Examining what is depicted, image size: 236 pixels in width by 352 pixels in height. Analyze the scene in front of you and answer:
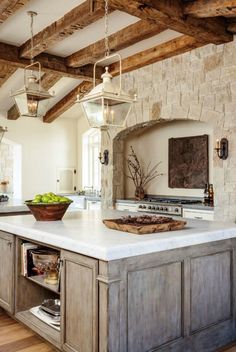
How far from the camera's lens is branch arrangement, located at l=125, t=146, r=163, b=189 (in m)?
7.12

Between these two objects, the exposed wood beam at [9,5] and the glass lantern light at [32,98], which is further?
the exposed wood beam at [9,5]

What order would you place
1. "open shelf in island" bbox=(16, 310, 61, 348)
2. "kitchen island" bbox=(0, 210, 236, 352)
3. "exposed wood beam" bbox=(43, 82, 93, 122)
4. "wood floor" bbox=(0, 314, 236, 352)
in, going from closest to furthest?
"kitchen island" bbox=(0, 210, 236, 352) → "open shelf in island" bbox=(16, 310, 61, 348) → "wood floor" bbox=(0, 314, 236, 352) → "exposed wood beam" bbox=(43, 82, 93, 122)

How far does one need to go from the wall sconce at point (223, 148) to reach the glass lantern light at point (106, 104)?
2227mm

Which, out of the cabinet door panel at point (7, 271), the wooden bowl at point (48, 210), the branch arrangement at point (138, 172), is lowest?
the cabinet door panel at point (7, 271)

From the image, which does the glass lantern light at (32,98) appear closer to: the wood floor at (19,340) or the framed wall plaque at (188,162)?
the wood floor at (19,340)

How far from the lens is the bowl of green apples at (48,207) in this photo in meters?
3.27

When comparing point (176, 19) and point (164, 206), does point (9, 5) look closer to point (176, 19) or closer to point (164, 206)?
point (176, 19)

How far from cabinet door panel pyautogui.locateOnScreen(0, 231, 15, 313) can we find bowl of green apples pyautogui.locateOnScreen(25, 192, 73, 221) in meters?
0.31

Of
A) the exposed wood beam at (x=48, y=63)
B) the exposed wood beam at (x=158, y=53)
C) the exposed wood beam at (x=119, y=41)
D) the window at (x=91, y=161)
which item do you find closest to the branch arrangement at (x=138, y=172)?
the exposed wood beam at (x=158, y=53)

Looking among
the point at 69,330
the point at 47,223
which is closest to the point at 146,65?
the point at 47,223

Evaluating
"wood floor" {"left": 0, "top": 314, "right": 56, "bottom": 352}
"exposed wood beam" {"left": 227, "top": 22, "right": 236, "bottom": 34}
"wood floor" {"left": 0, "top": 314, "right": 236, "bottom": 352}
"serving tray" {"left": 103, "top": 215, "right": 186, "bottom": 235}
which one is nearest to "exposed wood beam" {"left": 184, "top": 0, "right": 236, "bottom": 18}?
"exposed wood beam" {"left": 227, "top": 22, "right": 236, "bottom": 34}

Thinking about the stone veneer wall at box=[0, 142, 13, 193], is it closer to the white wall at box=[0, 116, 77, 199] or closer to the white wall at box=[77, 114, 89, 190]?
the white wall at box=[0, 116, 77, 199]

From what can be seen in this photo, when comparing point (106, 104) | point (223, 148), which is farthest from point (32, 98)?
point (223, 148)

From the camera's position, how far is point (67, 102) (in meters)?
7.97
